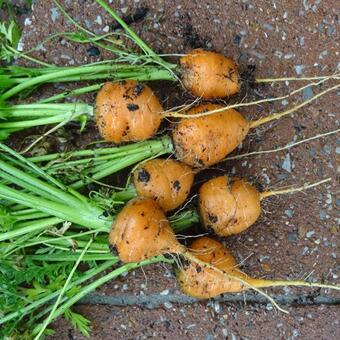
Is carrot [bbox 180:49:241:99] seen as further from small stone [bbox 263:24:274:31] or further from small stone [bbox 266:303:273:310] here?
small stone [bbox 266:303:273:310]

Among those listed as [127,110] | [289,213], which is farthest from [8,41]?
[289,213]

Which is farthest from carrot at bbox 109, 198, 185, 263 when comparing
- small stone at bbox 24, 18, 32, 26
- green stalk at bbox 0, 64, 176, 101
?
small stone at bbox 24, 18, 32, 26

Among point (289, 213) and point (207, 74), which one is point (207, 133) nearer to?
point (207, 74)

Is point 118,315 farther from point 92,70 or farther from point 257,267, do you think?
point 92,70

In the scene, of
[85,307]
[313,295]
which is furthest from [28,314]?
[313,295]

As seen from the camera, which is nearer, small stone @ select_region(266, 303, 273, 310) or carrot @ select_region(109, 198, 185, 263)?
carrot @ select_region(109, 198, 185, 263)

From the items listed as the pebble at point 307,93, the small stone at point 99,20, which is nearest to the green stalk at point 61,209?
the small stone at point 99,20

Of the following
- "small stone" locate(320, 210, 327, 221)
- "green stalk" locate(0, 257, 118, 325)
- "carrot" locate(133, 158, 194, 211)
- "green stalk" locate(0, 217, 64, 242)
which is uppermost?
"carrot" locate(133, 158, 194, 211)
